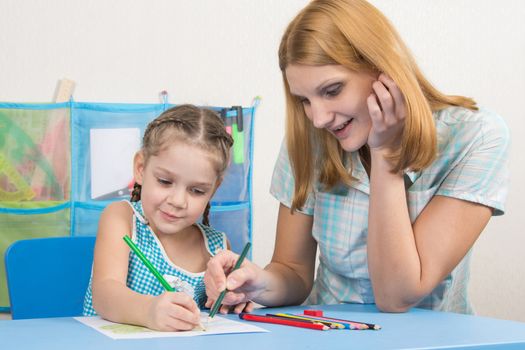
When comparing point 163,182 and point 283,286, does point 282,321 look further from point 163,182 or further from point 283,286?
point 163,182

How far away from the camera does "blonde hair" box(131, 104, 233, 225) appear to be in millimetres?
1379

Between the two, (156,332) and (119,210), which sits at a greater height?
(119,210)

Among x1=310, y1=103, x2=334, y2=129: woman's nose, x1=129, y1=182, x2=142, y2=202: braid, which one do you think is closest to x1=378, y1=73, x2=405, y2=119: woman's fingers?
x1=310, y1=103, x2=334, y2=129: woman's nose

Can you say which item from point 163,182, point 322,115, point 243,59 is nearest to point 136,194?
point 163,182

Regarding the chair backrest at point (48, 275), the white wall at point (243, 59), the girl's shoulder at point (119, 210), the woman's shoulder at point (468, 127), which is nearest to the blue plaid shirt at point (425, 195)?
the woman's shoulder at point (468, 127)

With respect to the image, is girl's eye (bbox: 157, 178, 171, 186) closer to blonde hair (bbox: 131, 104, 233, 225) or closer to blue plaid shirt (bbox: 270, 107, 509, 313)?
blonde hair (bbox: 131, 104, 233, 225)

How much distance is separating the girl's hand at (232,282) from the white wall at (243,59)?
1363mm

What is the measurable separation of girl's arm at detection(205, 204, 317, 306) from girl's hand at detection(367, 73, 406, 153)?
A: 11.8 inches

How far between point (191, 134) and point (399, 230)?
1.45ft

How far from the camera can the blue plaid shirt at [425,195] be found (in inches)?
49.4

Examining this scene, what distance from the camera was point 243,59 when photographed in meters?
2.65

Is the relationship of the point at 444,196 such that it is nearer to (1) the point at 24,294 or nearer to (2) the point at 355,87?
(2) the point at 355,87

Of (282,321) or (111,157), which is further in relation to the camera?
(111,157)

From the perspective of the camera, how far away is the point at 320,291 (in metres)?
1.51
